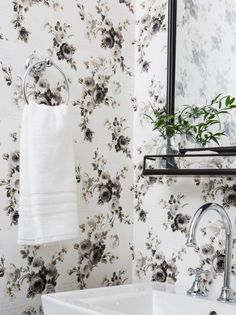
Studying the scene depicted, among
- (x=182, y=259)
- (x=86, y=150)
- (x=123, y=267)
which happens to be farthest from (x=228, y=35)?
(x=123, y=267)

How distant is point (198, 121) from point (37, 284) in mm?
722

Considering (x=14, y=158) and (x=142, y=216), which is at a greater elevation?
(x=14, y=158)

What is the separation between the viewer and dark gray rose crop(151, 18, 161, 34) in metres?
1.85

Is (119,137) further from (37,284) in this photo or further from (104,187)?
(37,284)

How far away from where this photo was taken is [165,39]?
1.82m

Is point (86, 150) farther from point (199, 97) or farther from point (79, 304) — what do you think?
point (79, 304)

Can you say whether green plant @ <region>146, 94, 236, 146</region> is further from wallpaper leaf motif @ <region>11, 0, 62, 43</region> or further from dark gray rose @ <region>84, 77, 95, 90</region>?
wallpaper leaf motif @ <region>11, 0, 62, 43</region>

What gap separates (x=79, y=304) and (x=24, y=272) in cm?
26

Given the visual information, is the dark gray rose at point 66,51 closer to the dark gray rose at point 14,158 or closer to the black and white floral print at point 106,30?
the black and white floral print at point 106,30

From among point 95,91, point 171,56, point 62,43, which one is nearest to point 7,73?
point 62,43

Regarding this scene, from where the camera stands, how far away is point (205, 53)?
5.36 feet

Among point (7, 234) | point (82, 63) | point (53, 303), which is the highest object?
point (82, 63)

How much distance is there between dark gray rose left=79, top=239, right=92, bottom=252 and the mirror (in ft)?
1.79

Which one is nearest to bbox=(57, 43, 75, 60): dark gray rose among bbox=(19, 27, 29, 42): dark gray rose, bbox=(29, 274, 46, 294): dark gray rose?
bbox=(19, 27, 29, 42): dark gray rose
